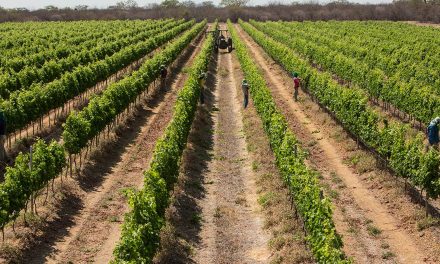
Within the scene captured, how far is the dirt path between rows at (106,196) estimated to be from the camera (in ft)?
58.9

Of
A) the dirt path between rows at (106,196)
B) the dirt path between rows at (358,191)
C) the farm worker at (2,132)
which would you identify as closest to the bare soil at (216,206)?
the dirt path between rows at (106,196)

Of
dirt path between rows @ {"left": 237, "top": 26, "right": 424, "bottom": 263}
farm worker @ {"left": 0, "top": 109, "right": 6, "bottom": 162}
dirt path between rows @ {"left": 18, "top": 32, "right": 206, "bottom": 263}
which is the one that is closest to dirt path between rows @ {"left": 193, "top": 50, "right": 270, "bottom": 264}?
dirt path between rows @ {"left": 18, "top": 32, "right": 206, "bottom": 263}

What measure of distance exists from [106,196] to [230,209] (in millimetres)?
4972

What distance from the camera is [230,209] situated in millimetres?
22234

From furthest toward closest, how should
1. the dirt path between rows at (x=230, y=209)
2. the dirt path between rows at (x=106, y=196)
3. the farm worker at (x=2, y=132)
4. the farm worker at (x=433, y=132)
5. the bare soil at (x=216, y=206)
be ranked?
1. the farm worker at (x=433, y=132)
2. the farm worker at (x=2, y=132)
3. the dirt path between rows at (x=230, y=209)
4. the bare soil at (x=216, y=206)
5. the dirt path between rows at (x=106, y=196)

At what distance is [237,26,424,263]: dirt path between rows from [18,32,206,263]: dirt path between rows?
26.7 feet

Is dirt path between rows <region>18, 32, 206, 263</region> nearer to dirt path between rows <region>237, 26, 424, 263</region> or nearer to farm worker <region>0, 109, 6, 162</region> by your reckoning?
farm worker <region>0, 109, 6, 162</region>

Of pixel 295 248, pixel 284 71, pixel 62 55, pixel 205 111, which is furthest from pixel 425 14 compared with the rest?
pixel 295 248

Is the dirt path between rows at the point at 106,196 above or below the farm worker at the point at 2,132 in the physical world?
below

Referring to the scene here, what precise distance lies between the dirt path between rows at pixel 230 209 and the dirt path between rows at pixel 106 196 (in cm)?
311

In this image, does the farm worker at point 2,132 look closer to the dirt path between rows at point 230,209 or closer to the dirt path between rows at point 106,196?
the dirt path between rows at point 106,196

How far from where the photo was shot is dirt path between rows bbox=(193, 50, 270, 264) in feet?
61.5

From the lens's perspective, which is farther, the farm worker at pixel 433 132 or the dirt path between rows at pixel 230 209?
the farm worker at pixel 433 132

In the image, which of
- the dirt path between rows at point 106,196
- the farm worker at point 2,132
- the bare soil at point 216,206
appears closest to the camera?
the dirt path between rows at point 106,196
